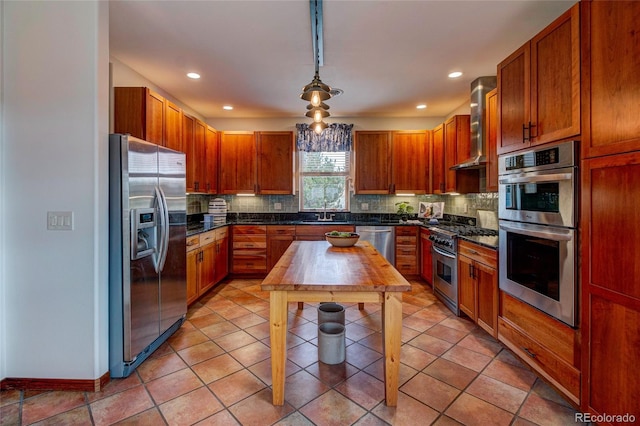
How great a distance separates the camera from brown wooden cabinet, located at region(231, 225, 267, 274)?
184 inches

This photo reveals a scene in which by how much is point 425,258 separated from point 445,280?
825 millimetres

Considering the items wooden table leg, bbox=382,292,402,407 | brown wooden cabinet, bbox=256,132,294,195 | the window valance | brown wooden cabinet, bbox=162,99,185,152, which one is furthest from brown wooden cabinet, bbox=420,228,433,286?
brown wooden cabinet, bbox=162,99,185,152

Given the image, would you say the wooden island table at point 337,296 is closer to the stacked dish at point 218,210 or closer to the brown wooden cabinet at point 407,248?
the brown wooden cabinet at point 407,248

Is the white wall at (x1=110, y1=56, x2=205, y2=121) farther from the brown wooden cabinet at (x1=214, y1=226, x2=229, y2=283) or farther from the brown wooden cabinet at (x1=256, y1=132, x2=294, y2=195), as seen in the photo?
the brown wooden cabinet at (x1=214, y1=226, x2=229, y2=283)

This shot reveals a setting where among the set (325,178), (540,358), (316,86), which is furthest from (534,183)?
(325,178)

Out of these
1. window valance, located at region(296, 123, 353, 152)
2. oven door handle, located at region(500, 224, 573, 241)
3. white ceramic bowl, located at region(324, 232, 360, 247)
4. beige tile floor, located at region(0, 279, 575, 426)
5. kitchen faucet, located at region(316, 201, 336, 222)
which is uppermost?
window valance, located at region(296, 123, 353, 152)

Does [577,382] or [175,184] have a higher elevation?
[175,184]

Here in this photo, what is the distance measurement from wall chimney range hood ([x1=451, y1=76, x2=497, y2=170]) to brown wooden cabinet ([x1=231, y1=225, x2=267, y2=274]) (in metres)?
3.03

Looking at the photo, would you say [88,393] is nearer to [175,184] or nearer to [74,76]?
[175,184]

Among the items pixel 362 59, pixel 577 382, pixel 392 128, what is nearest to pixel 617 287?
pixel 577 382

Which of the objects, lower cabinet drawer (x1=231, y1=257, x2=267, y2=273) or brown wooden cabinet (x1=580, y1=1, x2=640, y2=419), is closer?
brown wooden cabinet (x1=580, y1=1, x2=640, y2=419)

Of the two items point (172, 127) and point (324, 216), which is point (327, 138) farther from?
point (172, 127)

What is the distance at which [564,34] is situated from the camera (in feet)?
6.02

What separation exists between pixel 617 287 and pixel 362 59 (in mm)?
2667
